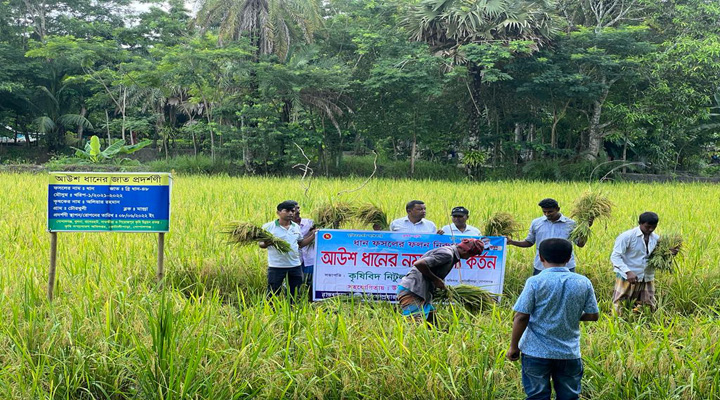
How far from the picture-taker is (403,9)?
20.0 metres

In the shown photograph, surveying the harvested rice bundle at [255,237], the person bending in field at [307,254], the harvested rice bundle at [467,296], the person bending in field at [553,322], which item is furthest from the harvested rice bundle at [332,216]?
the person bending in field at [553,322]

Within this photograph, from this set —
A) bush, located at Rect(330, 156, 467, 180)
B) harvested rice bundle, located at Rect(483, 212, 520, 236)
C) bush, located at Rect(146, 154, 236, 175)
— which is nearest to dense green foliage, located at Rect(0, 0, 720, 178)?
bush, located at Rect(330, 156, 467, 180)

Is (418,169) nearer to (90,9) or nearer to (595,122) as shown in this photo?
(595,122)

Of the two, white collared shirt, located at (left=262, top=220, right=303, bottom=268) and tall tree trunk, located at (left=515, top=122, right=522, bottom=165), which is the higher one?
tall tree trunk, located at (left=515, top=122, right=522, bottom=165)

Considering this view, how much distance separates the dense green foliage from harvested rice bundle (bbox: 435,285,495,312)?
1348 centimetres

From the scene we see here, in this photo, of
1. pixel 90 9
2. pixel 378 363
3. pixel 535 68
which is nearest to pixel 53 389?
pixel 378 363

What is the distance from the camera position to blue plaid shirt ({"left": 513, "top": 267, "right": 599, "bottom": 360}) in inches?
116

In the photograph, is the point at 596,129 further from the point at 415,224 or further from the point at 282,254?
the point at 282,254

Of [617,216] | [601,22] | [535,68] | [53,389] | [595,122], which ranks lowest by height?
[53,389]

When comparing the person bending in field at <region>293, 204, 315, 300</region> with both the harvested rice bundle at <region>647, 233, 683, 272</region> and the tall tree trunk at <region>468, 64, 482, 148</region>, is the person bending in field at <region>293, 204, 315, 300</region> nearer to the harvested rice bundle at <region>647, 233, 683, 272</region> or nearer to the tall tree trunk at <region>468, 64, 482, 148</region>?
the harvested rice bundle at <region>647, 233, 683, 272</region>

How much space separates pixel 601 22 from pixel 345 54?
359 inches

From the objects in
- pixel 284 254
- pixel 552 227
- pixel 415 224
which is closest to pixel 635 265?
pixel 552 227

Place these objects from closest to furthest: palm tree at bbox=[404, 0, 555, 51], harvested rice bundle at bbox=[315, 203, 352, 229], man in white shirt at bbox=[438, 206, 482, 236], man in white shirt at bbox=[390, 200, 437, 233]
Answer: man in white shirt at bbox=[438, 206, 482, 236] → man in white shirt at bbox=[390, 200, 437, 233] → harvested rice bundle at bbox=[315, 203, 352, 229] → palm tree at bbox=[404, 0, 555, 51]

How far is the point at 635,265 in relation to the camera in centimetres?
494
